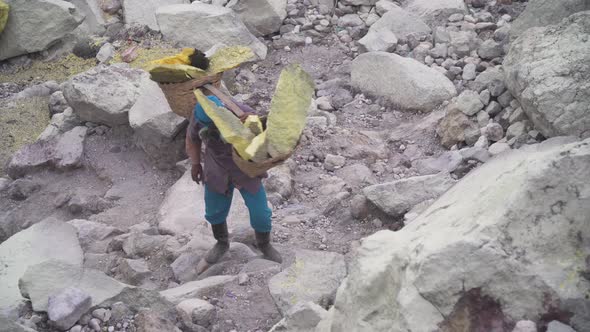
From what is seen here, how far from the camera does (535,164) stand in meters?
2.04

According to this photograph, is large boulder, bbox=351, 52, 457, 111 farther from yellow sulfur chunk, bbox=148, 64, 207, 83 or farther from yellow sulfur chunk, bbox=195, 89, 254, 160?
yellow sulfur chunk, bbox=195, 89, 254, 160

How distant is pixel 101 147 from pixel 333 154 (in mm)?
2468

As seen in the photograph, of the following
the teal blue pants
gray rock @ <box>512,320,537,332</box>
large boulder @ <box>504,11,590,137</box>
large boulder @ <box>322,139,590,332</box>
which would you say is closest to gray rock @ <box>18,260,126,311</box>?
the teal blue pants

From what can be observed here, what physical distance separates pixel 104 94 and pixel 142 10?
2.40m

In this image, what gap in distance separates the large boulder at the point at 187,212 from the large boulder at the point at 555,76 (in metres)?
2.55

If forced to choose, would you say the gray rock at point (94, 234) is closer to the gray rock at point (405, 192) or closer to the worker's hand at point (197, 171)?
the worker's hand at point (197, 171)

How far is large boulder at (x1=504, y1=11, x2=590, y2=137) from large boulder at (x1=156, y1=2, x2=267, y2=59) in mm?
3238

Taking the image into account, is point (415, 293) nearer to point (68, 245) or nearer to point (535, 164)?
point (535, 164)

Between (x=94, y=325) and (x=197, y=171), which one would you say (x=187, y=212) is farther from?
(x=94, y=325)

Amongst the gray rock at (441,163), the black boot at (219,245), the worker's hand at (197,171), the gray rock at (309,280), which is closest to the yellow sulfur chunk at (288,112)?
the gray rock at (309,280)

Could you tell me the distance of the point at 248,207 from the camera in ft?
12.4

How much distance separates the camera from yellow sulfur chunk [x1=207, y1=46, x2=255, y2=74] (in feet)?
11.3

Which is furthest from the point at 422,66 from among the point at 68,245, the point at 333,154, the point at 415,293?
the point at 415,293

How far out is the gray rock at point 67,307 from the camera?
2.91 meters
